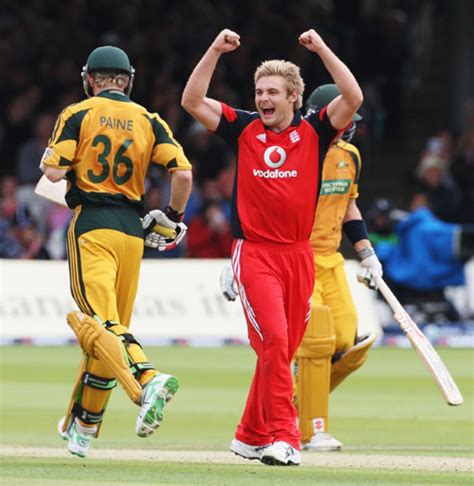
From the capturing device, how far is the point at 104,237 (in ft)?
28.8

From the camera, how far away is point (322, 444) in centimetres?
969

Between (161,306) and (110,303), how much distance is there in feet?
28.7

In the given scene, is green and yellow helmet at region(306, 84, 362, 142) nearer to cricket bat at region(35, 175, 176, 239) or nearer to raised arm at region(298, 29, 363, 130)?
raised arm at region(298, 29, 363, 130)

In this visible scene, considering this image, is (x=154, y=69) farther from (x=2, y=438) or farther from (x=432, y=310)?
(x=2, y=438)

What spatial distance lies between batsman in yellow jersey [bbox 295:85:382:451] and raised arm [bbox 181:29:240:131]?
1.40 m

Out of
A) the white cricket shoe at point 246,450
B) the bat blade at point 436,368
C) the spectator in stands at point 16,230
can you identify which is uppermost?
the bat blade at point 436,368

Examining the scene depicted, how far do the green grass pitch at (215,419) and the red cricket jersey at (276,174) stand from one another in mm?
1272

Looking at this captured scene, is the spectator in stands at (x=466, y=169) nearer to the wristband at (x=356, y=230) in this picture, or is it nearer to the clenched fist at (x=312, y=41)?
the wristband at (x=356, y=230)

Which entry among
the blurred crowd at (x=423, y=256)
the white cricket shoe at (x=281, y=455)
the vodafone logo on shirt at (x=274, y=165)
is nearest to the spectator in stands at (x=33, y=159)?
the blurred crowd at (x=423, y=256)

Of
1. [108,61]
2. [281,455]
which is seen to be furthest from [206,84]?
[281,455]

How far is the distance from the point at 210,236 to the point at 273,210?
10544 millimetres

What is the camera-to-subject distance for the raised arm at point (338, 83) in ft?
27.6

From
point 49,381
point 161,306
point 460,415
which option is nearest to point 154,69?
point 161,306

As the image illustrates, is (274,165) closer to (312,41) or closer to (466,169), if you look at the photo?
(312,41)
